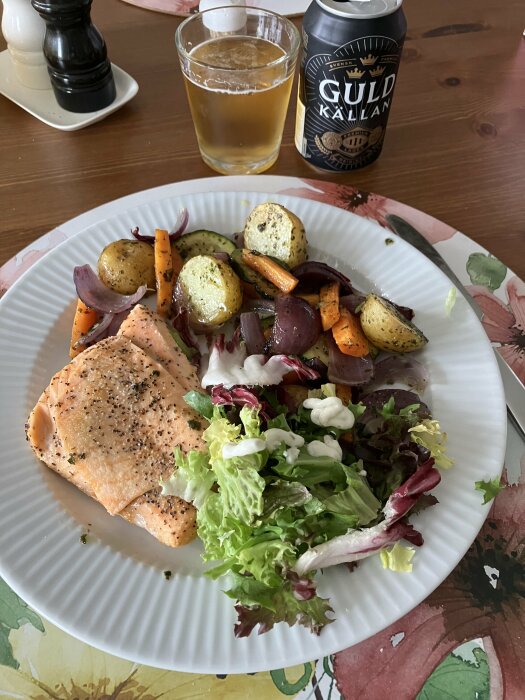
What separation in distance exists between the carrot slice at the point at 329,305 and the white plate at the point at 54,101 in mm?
1163

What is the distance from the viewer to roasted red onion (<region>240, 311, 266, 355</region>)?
1.45m

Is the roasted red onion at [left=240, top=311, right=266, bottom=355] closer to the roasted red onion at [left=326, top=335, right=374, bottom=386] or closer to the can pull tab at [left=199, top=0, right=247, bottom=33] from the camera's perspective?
the roasted red onion at [left=326, top=335, right=374, bottom=386]

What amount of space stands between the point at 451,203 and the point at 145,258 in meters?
1.06

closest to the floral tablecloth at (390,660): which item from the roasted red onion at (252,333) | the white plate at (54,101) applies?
the roasted red onion at (252,333)

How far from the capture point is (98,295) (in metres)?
1.56

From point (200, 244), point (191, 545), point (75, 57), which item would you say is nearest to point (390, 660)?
point (191, 545)

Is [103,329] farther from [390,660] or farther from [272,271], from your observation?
[390,660]

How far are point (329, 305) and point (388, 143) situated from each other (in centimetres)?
92

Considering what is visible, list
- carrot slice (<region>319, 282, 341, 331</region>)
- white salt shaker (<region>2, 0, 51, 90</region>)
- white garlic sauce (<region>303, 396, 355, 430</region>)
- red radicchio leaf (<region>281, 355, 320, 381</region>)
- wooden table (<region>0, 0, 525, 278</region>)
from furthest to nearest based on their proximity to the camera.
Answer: white salt shaker (<region>2, 0, 51, 90</region>), wooden table (<region>0, 0, 525, 278</region>), carrot slice (<region>319, 282, 341, 331</region>), red radicchio leaf (<region>281, 355, 320, 381</region>), white garlic sauce (<region>303, 396, 355, 430</region>)

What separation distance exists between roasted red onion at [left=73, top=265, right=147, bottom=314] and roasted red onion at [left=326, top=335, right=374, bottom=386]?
56cm

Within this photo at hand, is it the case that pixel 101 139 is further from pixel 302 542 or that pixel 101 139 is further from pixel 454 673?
pixel 454 673

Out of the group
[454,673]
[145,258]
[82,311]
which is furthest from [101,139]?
[454,673]

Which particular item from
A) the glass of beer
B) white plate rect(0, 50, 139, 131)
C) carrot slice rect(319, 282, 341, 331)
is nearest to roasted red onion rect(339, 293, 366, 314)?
carrot slice rect(319, 282, 341, 331)

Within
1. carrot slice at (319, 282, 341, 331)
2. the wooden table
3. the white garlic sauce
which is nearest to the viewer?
the white garlic sauce
